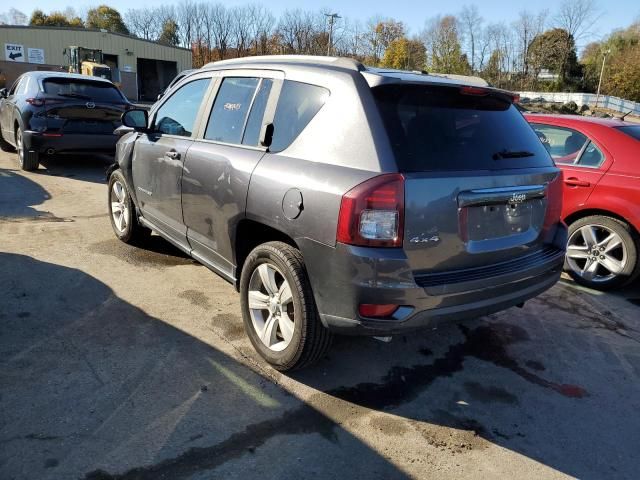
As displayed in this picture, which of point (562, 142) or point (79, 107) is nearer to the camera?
point (562, 142)

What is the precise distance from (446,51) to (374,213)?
72771 mm

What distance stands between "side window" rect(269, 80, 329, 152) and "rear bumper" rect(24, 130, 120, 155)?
6.68 m

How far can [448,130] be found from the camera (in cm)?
283

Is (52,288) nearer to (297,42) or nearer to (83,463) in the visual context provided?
(83,463)

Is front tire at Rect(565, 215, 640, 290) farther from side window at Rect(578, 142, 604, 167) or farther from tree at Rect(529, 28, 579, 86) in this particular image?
tree at Rect(529, 28, 579, 86)

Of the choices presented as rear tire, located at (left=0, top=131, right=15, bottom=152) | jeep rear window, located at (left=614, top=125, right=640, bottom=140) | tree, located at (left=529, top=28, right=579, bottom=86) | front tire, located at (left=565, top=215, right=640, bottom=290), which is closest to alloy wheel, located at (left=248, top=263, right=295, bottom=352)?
front tire, located at (left=565, top=215, right=640, bottom=290)

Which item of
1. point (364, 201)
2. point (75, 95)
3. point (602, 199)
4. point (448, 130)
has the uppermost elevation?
point (75, 95)

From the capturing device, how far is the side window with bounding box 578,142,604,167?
493cm

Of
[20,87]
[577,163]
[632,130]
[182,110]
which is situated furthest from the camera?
[20,87]

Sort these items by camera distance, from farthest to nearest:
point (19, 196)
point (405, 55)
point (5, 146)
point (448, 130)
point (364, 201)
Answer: point (405, 55), point (5, 146), point (19, 196), point (448, 130), point (364, 201)

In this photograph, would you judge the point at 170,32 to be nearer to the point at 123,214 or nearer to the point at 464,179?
the point at 123,214

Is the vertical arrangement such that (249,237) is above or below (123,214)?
above

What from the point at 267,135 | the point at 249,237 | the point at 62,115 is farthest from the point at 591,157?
the point at 62,115

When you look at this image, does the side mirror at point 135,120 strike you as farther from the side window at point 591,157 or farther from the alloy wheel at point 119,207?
the side window at point 591,157
